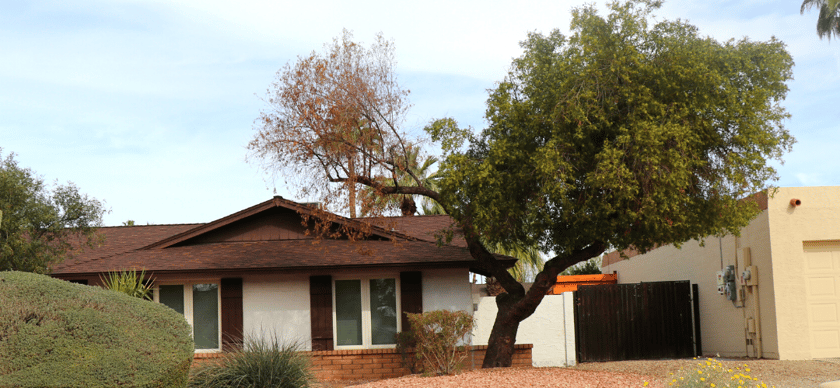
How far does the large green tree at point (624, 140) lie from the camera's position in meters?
11.3

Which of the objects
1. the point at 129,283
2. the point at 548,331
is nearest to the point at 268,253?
the point at 129,283

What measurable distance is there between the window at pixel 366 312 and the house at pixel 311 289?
0.02 m

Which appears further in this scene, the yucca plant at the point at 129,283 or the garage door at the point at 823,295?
the garage door at the point at 823,295

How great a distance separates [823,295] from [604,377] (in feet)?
19.9

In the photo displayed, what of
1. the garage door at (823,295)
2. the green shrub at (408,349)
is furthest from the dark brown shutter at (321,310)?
the garage door at (823,295)

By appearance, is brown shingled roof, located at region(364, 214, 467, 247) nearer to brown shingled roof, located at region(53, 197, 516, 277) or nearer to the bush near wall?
brown shingled roof, located at region(53, 197, 516, 277)

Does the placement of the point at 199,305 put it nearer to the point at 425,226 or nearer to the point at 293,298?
the point at 293,298

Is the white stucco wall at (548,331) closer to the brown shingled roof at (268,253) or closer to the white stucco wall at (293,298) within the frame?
the white stucco wall at (293,298)

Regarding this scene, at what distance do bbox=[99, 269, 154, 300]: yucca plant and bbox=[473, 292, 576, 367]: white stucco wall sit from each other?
289 inches

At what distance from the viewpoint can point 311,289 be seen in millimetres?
15930

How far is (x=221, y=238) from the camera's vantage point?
17656mm

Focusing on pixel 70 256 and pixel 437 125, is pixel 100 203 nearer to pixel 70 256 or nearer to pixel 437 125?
pixel 70 256

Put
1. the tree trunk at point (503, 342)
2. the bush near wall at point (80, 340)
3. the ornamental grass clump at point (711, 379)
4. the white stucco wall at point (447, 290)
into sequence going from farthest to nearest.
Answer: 1. the white stucco wall at point (447, 290)
2. the tree trunk at point (503, 342)
3. the ornamental grass clump at point (711, 379)
4. the bush near wall at point (80, 340)

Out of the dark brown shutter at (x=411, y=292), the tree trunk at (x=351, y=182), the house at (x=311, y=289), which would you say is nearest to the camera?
the tree trunk at (x=351, y=182)
